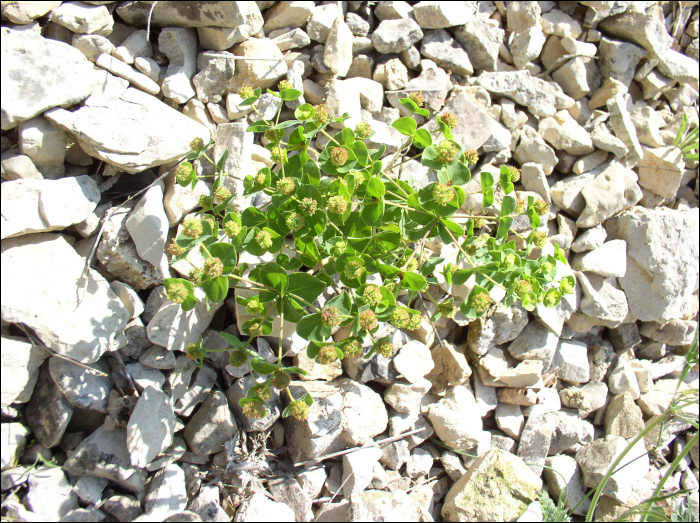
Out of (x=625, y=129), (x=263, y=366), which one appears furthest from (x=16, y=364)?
(x=625, y=129)

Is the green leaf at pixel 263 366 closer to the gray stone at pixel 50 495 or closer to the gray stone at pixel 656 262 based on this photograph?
the gray stone at pixel 50 495

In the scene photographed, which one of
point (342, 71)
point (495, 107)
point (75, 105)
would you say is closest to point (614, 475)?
point (495, 107)

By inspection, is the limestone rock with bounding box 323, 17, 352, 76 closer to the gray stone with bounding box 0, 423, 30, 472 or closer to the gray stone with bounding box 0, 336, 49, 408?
the gray stone with bounding box 0, 336, 49, 408

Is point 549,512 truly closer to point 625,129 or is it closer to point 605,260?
point 605,260

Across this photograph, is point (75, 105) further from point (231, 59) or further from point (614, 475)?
point (614, 475)

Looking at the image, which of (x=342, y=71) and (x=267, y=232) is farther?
(x=342, y=71)

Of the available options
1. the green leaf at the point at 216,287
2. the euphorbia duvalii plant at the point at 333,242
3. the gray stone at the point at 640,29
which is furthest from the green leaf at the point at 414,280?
the gray stone at the point at 640,29
